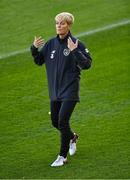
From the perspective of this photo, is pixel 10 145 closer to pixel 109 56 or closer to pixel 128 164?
pixel 128 164

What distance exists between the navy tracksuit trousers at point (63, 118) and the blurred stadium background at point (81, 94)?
361 millimetres

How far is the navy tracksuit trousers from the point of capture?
36.0 feet

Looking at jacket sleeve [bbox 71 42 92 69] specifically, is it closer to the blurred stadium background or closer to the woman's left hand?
the woman's left hand

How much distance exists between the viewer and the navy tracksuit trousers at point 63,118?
1098cm

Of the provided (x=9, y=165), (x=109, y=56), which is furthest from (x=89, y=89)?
(x=9, y=165)

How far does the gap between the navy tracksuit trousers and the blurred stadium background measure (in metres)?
0.36

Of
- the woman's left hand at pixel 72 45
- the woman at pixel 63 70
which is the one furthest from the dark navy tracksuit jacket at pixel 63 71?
the woman's left hand at pixel 72 45

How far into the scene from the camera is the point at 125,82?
52.5 ft

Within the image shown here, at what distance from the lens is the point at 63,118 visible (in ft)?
36.0

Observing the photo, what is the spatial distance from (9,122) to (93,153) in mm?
2631

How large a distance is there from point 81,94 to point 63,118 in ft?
14.8

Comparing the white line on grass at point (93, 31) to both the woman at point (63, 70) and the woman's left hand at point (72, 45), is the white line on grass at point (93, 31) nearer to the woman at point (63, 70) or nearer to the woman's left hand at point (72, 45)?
the woman at point (63, 70)

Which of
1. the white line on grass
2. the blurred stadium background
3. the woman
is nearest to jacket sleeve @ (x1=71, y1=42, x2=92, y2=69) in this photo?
the woman

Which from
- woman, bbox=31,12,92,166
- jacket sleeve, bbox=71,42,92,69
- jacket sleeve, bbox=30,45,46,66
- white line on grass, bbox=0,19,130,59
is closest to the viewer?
jacket sleeve, bbox=71,42,92,69
